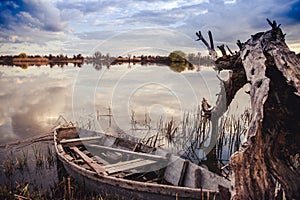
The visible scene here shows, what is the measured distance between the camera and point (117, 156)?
6.74 meters

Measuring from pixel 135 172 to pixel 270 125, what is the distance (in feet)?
9.19

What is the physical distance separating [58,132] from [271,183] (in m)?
5.71

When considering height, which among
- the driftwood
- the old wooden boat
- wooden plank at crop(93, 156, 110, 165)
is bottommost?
wooden plank at crop(93, 156, 110, 165)

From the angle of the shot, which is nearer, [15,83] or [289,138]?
[289,138]

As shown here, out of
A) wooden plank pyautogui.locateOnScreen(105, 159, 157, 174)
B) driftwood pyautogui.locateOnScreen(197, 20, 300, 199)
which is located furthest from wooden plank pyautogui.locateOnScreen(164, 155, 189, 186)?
driftwood pyautogui.locateOnScreen(197, 20, 300, 199)

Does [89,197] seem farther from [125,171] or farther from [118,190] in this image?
[125,171]

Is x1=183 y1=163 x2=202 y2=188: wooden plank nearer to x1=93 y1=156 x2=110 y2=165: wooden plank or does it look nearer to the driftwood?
the driftwood

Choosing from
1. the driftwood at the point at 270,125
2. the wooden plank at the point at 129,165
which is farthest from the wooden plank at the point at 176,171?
the driftwood at the point at 270,125

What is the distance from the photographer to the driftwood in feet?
10.8

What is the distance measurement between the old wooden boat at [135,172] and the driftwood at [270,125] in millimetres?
433

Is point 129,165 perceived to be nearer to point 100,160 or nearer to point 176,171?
point 176,171

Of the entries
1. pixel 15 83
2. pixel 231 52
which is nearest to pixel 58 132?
pixel 231 52

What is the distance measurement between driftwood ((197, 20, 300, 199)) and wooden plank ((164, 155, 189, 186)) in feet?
5.25

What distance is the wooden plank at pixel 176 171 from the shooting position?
4996 millimetres
